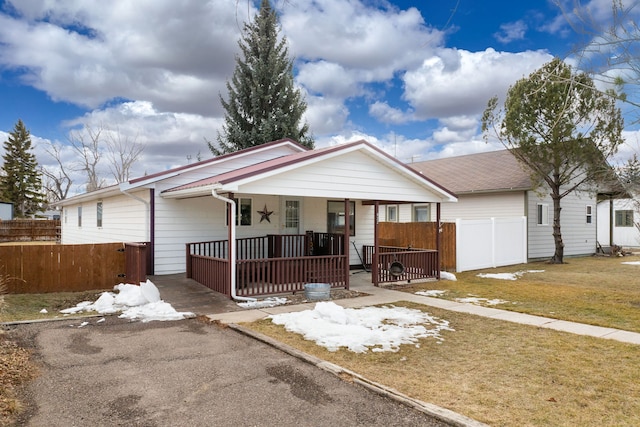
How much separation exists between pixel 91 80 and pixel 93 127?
14.6 meters

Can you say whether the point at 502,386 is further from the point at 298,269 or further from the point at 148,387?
the point at 298,269

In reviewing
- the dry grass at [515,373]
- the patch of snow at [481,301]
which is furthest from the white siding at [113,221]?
the patch of snow at [481,301]

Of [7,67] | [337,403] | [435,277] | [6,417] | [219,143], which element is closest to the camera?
[6,417]

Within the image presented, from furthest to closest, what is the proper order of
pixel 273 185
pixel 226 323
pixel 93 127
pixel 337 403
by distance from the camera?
1. pixel 93 127
2. pixel 273 185
3. pixel 226 323
4. pixel 337 403

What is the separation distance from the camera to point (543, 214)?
18859mm

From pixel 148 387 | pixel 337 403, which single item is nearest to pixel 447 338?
pixel 337 403

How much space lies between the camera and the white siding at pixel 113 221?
12.1 m

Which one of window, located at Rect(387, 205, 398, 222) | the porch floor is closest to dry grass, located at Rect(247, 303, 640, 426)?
the porch floor

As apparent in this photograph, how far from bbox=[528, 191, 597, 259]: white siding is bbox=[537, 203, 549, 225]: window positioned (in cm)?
16

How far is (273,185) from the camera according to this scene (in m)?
9.26

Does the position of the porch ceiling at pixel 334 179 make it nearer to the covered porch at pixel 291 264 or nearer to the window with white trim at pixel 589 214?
the covered porch at pixel 291 264

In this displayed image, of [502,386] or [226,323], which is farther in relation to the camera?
[226,323]

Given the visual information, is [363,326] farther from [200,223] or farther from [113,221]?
[113,221]

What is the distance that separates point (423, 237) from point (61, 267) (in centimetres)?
1112
